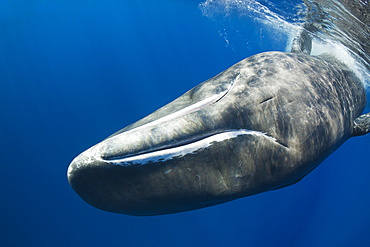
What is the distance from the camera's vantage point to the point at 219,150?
183 centimetres

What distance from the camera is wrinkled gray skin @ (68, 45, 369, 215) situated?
1.65m

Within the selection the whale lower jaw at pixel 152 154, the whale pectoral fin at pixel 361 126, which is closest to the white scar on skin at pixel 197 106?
the whale lower jaw at pixel 152 154

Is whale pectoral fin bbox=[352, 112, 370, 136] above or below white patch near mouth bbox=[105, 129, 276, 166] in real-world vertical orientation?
below

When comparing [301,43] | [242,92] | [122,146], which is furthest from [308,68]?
[301,43]

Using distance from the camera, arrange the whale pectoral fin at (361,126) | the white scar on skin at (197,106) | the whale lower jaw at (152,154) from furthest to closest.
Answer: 1. the whale pectoral fin at (361,126)
2. the white scar on skin at (197,106)
3. the whale lower jaw at (152,154)

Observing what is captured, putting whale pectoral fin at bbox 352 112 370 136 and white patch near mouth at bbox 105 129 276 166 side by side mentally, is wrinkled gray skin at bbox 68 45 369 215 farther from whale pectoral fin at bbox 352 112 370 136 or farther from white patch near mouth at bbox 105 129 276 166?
whale pectoral fin at bbox 352 112 370 136

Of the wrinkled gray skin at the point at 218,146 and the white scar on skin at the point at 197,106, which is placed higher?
the white scar on skin at the point at 197,106

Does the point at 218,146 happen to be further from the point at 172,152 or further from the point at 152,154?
the point at 152,154

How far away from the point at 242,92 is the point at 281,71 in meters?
0.68

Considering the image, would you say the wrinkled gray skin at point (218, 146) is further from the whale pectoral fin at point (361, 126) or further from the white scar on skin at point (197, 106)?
the whale pectoral fin at point (361, 126)

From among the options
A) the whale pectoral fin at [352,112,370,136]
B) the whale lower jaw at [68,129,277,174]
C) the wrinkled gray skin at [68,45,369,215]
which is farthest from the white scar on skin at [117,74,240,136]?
the whale pectoral fin at [352,112,370,136]

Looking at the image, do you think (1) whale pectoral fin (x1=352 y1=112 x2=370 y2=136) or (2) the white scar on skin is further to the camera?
(1) whale pectoral fin (x1=352 y1=112 x2=370 y2=136)

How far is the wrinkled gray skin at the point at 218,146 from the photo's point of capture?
1.65m

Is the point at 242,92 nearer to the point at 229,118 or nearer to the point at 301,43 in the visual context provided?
the point at 229,118
